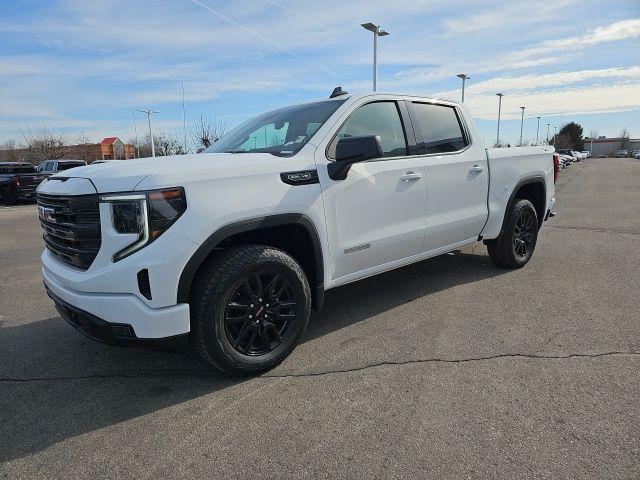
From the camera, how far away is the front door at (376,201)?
3.60m

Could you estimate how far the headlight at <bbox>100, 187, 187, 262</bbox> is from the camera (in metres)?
2.72

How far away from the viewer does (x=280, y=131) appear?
13.3ft

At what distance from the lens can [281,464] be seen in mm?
2406

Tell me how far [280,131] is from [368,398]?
2.28 meters

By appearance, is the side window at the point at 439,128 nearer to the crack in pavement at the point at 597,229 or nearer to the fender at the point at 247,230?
the fender at the point at 247,230

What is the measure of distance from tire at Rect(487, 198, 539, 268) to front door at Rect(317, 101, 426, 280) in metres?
1.66

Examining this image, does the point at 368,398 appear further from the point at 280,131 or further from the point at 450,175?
the point at 450,175

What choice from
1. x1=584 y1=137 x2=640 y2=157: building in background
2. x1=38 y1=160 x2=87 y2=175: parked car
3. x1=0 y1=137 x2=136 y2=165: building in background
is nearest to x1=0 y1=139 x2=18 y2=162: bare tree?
x1=0 y1=137 x2=136 y2=165: building in background

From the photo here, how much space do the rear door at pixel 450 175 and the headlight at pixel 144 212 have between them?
2391 mm

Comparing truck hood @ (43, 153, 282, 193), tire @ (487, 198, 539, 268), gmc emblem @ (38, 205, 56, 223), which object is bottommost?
tire @ (487, 198, 539, 268)

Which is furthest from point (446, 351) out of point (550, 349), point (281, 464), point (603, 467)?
point (281, 464)

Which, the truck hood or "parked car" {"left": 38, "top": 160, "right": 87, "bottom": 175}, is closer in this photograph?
the truck hood

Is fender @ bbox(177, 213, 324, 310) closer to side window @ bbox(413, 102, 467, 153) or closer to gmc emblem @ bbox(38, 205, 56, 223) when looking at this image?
gmc emblem @ bbox(38, 205, 56, 223)

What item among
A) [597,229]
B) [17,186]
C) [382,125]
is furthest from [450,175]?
[17,186]
